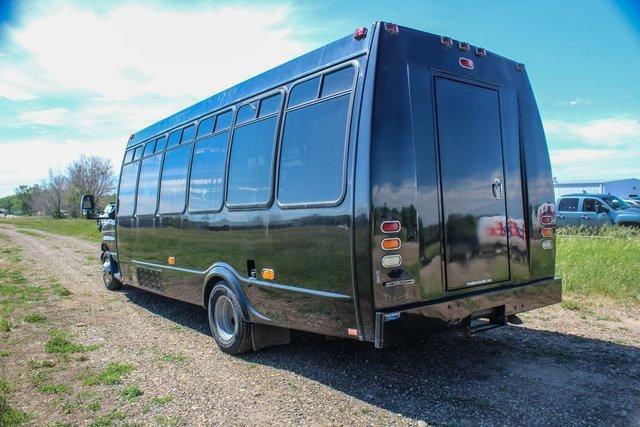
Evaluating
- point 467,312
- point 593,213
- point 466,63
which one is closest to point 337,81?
point 466,63

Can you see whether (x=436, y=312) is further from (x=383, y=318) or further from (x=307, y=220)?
(x=307, y=220)

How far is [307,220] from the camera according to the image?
14.1ft

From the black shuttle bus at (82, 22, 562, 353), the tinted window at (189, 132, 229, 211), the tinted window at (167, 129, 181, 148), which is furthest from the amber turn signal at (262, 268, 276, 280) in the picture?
the tinted window at (167, 129, 181, 148)

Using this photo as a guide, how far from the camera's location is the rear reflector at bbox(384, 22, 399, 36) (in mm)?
4055

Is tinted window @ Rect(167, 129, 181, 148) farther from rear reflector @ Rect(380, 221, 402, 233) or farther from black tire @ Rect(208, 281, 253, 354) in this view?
rear reflector @ Rect(380, 221, 402, 233)

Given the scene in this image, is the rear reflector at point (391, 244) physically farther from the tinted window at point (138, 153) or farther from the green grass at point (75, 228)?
the green grass at point (75, 228)

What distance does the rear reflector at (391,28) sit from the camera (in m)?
4.05

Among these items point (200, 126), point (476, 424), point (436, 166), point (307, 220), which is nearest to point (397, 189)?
point (436, 166)

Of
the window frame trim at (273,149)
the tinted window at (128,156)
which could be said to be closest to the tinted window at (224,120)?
the window frame trim at (273,149)

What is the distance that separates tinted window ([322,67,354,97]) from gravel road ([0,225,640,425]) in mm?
2645

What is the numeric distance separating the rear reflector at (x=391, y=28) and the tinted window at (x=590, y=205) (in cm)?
1688

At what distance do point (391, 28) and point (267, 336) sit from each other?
3329mm

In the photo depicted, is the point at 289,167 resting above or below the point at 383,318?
above

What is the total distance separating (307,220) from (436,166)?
1.19 m
